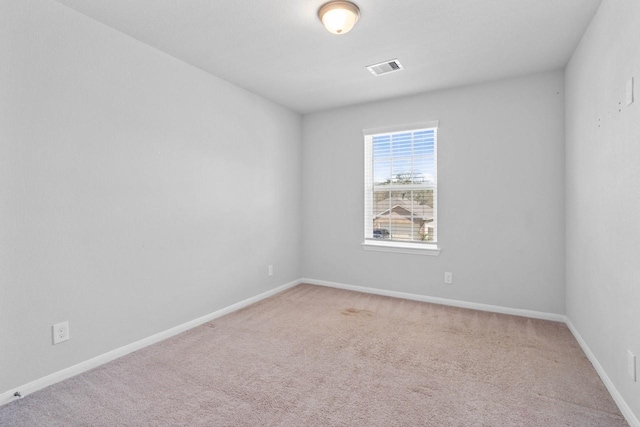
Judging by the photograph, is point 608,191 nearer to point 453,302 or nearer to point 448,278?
point 448,278

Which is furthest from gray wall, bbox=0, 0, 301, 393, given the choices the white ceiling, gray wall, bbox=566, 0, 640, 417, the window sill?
gray wall, bbox=566, 0, 640, 417

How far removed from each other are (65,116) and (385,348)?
286 centimetres

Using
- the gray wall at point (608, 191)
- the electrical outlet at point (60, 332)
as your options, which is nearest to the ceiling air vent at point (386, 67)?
the gray wall at point (608, 191)

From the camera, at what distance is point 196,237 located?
3.12 metres

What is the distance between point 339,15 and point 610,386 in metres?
2.87

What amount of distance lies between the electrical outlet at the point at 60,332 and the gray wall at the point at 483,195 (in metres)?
3.02

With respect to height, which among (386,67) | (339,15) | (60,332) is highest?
(386,67)

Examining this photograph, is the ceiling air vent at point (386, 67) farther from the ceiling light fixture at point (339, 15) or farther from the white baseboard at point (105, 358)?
the white baseboard at point (105, 358)

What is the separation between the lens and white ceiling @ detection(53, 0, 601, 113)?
2170 millimetres

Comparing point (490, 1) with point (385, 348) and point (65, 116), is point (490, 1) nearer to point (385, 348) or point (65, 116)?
point (385, 348)

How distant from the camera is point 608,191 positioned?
2.04m

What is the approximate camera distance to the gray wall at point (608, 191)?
1692 millimetres

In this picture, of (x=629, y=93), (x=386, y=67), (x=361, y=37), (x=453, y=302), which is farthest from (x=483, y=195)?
(x=361, y=37)

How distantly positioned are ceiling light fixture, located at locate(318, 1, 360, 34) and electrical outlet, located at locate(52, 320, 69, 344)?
8.78 feet
